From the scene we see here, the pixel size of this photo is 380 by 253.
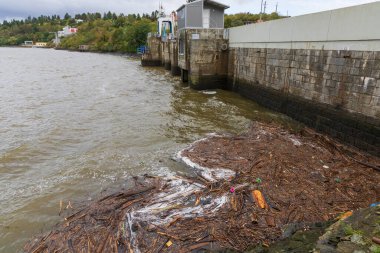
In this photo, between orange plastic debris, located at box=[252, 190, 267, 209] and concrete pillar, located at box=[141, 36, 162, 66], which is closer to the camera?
orange plastic debris, located at box=[252, 190, 267, 209]

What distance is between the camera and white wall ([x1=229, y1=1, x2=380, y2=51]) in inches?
316

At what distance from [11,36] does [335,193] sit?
→ 22952 cm

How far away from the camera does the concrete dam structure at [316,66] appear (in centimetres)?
816

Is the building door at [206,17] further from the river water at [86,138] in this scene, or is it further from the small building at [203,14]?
the river water at [86,138]

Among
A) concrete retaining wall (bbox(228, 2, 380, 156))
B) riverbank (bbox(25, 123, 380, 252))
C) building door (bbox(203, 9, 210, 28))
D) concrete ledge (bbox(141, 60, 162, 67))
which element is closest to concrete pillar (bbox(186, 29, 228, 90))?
building door (bbox(203, 9, 210, 28))

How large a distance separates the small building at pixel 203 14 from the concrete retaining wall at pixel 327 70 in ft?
19.4

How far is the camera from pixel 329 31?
32.2 feet

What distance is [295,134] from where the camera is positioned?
10.1 metres

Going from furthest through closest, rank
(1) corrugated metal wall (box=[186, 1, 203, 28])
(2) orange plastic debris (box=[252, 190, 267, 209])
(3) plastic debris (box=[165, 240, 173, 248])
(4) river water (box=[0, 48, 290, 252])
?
(1) corrugated metal wall (box=[186, 1, 203, 28])
(4) river water (box=[0, 48, 290, 252])
(2) orange plastic debris (box=[252, 190, 267, 209])
(3) plastic debris (box=[165, 240, 173, 248])

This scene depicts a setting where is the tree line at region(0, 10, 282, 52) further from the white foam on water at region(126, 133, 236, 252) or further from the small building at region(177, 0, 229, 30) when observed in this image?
the white foam on water at region(126, 133, 236, 252)

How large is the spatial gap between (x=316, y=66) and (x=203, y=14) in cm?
1224

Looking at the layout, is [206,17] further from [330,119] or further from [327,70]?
[330,119]

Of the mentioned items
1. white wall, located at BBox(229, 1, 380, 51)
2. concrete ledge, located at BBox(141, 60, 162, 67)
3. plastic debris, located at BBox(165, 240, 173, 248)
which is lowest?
concrete ledge, located at BBox(141, 60, 162, 67)

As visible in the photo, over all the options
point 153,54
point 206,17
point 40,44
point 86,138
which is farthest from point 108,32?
point 86,138
